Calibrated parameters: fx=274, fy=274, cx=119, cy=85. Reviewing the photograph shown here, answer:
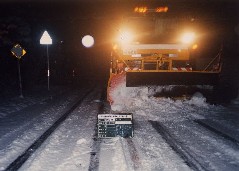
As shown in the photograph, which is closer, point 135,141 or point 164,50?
point 135,141

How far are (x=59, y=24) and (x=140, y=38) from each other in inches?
811

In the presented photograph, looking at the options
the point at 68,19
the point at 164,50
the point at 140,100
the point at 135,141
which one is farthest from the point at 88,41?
the point at 135,141

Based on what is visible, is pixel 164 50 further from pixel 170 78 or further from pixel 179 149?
pixel 179 149

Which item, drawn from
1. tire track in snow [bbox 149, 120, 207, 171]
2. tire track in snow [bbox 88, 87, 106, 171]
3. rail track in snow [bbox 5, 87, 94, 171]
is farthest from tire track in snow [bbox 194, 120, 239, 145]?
rail track in snow [bbox 5, 87, 94, 171]

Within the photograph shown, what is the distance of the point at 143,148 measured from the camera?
5262 millimetres

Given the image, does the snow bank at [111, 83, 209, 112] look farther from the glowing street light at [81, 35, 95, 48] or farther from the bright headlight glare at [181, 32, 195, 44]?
the glowing street light at [81, 35, 95, 48]

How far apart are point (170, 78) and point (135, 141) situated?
4683 millimetres

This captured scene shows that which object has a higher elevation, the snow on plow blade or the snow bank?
the snow on plow blade

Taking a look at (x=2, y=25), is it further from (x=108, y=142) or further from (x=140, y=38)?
(x=108, y=142)

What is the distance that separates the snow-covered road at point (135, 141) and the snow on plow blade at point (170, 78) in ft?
2.91

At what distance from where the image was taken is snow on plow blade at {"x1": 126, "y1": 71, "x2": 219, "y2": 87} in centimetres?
989

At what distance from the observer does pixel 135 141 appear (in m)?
5.74

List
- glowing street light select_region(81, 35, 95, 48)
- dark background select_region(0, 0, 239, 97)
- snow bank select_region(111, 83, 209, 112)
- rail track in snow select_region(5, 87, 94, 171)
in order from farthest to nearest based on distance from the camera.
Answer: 1. glowing street light select_region(81, 35, 95, 48)
2. dark background select_region(0, 0, 239, 97)
3. snow bank select_region(111, 83, 209, 112)
4. rail track in snow select_region(5, 87, 94, 171)

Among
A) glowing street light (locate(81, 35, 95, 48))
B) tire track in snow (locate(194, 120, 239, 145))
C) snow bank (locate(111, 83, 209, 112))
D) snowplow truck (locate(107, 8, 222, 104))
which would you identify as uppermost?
glowing street light (locate(81, 35, 95, 48))
